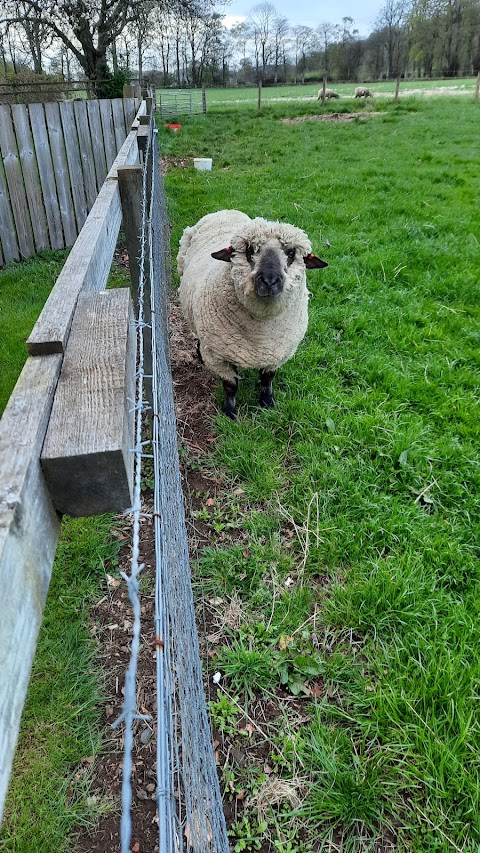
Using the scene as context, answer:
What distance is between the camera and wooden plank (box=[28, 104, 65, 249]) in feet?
19.0

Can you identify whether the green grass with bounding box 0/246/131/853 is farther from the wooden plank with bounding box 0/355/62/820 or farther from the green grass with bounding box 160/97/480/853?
the wooden plank with bounding box 0/355/62/820

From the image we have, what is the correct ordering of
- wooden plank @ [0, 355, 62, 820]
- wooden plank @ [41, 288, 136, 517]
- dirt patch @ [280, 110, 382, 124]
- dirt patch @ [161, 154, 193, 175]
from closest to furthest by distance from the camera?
wooden plank @ [0, 355, 62, 820], wooden plank @ [41, 288, 136, 517], dirt patch @ [161, 154, 193, 175], dirt patch @ [280, 110, 382, 124]

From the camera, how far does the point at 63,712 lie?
2.10m

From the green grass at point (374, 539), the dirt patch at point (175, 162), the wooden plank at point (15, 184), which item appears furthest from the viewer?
the dirt patch at point (175, 162)

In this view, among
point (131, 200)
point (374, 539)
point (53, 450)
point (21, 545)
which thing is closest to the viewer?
point (21, 545)

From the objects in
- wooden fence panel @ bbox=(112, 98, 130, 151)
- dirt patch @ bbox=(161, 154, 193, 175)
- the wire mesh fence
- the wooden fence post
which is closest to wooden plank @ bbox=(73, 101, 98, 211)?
wooden fence panel @ bbox=(112, 98, 130, 151)

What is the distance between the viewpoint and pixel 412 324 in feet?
15.3

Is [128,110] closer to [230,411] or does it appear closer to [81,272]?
[230,411]

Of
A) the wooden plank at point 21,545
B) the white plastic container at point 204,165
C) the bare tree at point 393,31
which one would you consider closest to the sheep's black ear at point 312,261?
the wooden plank at point 21,545

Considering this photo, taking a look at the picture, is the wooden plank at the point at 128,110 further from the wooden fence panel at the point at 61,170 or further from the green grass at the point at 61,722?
the green grass at the point at 61,722

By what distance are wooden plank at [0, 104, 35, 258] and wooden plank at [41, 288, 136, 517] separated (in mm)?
5545

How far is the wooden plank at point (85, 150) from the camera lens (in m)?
6.11

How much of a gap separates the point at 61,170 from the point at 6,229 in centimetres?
92

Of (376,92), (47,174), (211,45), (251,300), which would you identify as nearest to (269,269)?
(251,300)
